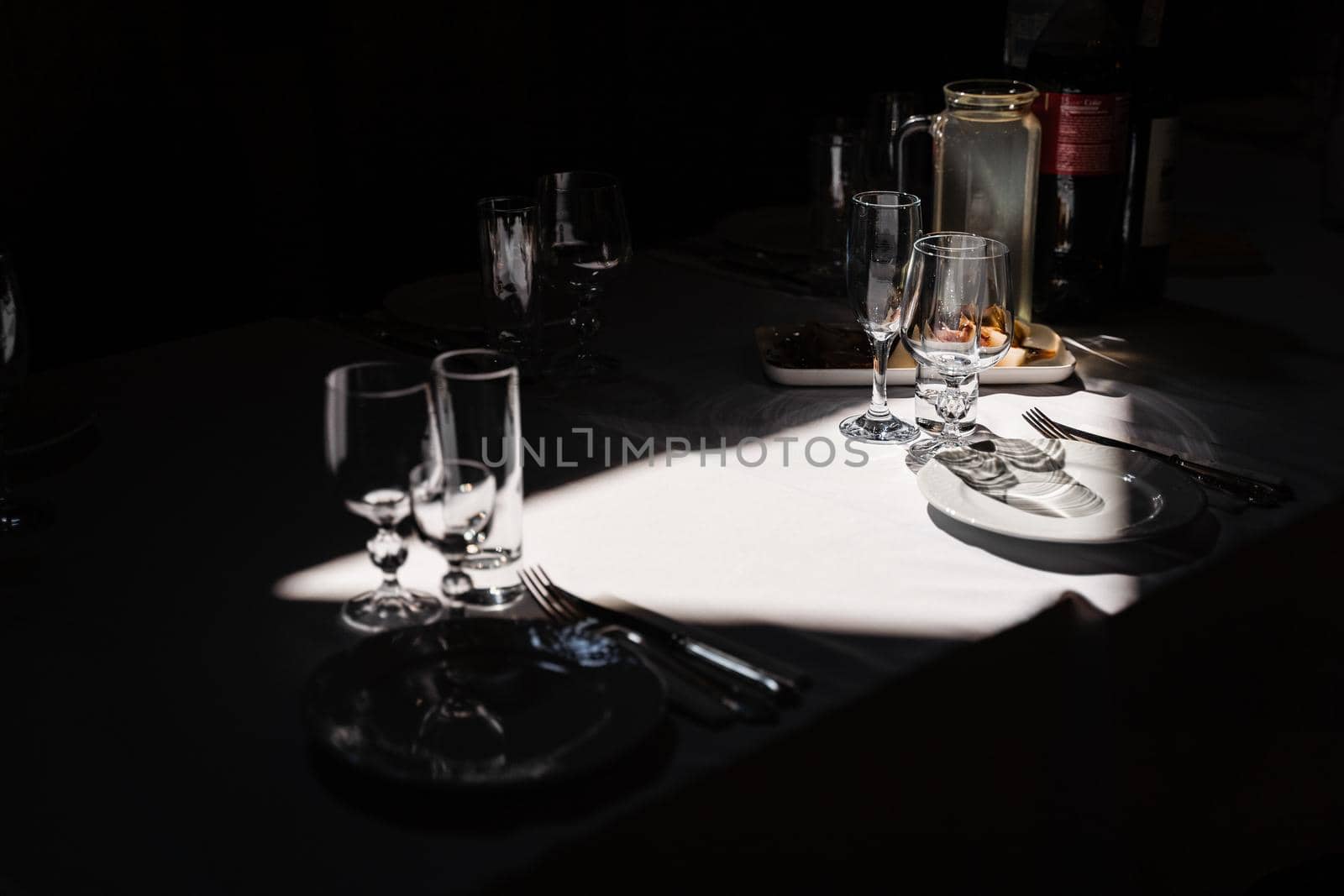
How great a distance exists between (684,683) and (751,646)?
0.07 meters

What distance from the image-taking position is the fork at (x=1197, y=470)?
1050 millimetres

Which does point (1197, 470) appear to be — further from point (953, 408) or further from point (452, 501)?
point (452, 501)

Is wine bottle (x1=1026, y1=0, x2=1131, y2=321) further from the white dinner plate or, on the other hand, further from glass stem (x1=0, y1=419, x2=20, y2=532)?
glass stem (x1=0, y1=419, x2=20, y2=532)

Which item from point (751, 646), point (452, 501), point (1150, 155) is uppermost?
point (1150, 155)

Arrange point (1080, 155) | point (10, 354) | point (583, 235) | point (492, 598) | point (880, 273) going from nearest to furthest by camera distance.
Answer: point (492, 598)
point (10, 354)
point (880, 273)
point (583, 235)
point (1080, 155)

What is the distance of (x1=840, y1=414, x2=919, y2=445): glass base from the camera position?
46.9 inches

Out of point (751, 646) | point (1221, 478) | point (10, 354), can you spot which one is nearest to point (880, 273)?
point (1221, 478)

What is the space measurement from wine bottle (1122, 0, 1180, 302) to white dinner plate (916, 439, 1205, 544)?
52 cm

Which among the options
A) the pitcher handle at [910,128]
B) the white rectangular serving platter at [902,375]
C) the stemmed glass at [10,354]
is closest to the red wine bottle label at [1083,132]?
the pitcher handle at [910,128]

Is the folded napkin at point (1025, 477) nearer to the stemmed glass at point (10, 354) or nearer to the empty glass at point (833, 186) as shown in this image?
the empty glass at point (833, 186)

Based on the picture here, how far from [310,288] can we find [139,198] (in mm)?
327

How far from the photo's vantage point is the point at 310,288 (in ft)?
8.00

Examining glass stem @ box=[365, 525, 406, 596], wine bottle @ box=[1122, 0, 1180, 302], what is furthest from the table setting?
wine bottle @ box=[1122, 0, 1180, 302]

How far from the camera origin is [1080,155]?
1433 millimetres
